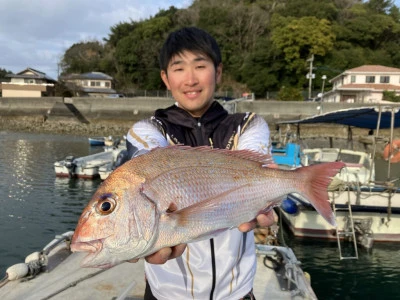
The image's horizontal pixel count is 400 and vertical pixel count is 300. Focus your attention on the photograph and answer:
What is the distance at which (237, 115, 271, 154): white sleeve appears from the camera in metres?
2.33

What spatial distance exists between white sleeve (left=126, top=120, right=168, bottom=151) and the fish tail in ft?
3.07

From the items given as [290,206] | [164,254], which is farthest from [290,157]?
A: [164,254]

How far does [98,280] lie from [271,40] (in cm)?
5308

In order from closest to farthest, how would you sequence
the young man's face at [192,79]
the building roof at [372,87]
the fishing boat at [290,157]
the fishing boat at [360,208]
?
the young man's face at [192,79], the fishing boat at [360,208], the fishing boat at [290,157], the building roof at [372,87]

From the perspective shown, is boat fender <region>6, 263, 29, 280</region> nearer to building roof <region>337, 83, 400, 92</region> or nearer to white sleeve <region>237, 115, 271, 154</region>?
white sleeve <region>237, 115, 271, 154</region>

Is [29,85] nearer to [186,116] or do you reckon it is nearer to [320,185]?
[186,116]

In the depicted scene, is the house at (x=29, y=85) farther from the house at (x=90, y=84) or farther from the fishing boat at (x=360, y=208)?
the fishing boat at (x=360, y=208)

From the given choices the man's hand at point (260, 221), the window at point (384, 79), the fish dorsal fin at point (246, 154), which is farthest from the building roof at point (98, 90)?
the man's hand at point (260, 221)

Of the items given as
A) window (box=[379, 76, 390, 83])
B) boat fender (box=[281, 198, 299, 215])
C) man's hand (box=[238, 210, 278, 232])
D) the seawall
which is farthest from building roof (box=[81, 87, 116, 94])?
man's hand (box=[238, 210, 278, 232])

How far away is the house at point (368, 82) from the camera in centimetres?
4694

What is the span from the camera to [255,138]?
2367 mm

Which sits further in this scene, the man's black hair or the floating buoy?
the floating buoy

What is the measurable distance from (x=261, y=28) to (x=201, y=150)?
62.0m

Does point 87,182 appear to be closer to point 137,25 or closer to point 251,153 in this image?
point 251,153
